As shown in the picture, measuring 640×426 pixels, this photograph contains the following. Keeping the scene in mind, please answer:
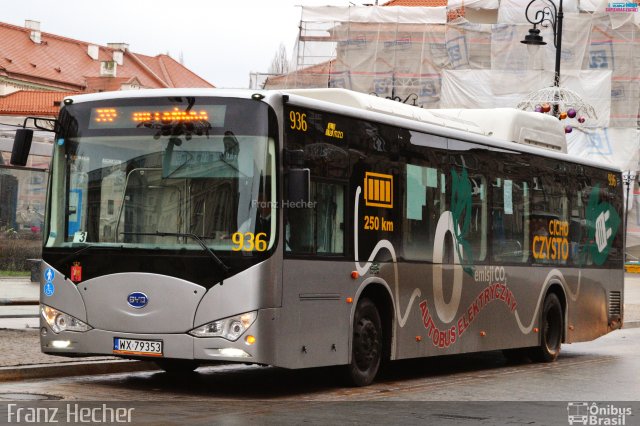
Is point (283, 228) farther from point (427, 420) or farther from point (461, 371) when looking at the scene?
point (461, 371)

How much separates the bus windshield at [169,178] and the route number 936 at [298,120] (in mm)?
404

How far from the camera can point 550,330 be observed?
746 inches

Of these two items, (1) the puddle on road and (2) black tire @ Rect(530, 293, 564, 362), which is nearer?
(1) the puddle on road

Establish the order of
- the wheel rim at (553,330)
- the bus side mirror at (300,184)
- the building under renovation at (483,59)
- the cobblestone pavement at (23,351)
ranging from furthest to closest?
the building under renovation at (483,59)
the wheel rim at (553,330)
the cobblestone pavement at (23,351)
the bus side mirror at (300,184)

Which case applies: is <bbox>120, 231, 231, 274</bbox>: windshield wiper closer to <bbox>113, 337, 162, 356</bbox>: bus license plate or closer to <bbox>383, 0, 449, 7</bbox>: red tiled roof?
<bbox>113, 337, 162, 356</bbox>: bus license plate

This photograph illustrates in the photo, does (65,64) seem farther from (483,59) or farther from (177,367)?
(177,367)

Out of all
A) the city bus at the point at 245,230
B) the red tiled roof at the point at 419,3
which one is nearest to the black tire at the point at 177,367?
the city bus at the point at 245,230

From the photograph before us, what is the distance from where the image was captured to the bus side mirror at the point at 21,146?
12.3 metres

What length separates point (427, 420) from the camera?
35.3 feet

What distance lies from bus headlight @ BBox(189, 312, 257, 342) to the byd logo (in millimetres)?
587

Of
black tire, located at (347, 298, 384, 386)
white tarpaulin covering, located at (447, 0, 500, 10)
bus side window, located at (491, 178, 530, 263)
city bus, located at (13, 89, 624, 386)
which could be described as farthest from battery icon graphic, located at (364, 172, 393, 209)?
white tarpaulin covering, located at (447, 0, 500, 10)

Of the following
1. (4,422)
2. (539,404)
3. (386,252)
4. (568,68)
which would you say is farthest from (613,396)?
(568,68)

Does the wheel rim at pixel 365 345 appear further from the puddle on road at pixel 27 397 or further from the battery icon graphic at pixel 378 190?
the puddle on road at pixel 27 397

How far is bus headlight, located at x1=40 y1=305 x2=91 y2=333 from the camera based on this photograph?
12.3 metres
